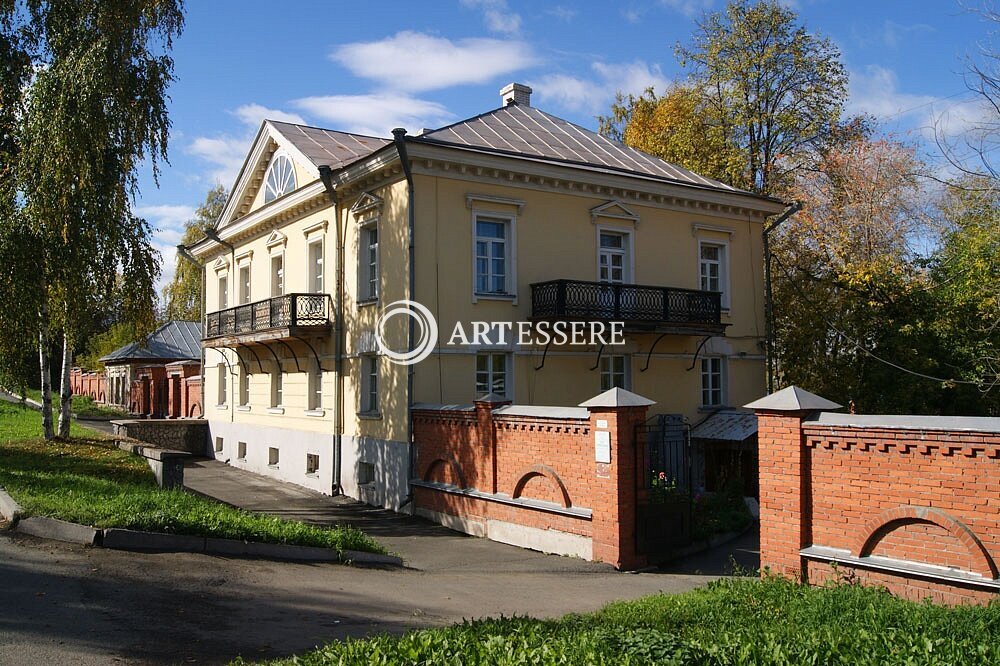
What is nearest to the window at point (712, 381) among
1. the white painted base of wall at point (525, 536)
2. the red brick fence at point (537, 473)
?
the red brick fence at point (537, 473)

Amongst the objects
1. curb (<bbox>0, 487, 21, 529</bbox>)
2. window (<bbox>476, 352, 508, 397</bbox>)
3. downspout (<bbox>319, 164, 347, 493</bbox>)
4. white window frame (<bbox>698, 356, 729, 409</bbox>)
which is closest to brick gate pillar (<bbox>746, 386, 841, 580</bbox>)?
window (<bbox>476, 352, 508, 397</bbox>)

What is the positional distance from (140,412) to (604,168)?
1144 inches

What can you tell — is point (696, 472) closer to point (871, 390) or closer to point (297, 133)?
point (871, 390)

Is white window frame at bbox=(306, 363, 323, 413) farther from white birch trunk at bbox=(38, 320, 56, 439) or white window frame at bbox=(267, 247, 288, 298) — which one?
white birch trunk at bbox=(38, 320, 56, 439)

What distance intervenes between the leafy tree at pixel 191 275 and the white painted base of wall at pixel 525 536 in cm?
3506

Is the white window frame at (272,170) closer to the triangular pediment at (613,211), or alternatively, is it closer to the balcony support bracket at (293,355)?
the balcony support bracket at (293,355)

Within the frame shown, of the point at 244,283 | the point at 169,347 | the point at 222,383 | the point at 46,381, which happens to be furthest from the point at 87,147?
the point at 169,347

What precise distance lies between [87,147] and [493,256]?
8.36m

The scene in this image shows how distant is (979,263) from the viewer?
1778cm

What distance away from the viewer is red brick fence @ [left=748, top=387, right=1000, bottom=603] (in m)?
8.02

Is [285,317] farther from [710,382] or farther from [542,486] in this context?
[710,382]

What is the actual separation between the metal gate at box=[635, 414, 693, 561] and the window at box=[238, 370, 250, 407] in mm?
14751

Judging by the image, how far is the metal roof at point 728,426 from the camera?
59.8ft

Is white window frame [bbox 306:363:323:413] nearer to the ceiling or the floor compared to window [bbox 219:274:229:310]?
nearer to the floor
